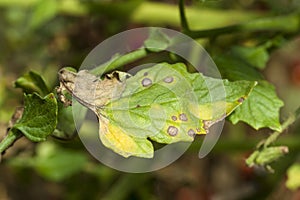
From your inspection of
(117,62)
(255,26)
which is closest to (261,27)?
(255,26)

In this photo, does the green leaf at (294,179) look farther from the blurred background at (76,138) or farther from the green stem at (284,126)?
the green stem at (284,126)

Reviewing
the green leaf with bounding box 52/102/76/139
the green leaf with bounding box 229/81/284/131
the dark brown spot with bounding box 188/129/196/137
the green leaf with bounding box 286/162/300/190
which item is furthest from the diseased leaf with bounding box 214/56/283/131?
the green leaf with bounding box 286/162/300/190

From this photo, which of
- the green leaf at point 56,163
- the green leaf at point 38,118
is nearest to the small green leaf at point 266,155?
the green leaf at point 38,118

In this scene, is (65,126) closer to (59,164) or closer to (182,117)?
(182,117)

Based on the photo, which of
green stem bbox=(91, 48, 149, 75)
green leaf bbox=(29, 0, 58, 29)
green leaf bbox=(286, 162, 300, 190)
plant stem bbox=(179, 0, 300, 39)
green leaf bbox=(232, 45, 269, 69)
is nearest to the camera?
green stem bbox=(91, 48, 149, 75)

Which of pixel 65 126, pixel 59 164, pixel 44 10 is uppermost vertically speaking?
pixel 65 126

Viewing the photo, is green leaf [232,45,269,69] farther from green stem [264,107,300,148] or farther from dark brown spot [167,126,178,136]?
dark brown spot [167,126,178,136]
